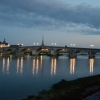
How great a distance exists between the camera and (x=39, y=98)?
1462 cm

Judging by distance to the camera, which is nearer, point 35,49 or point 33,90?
point 33,90

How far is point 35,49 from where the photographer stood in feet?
320

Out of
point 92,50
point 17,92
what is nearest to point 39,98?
point 17,92

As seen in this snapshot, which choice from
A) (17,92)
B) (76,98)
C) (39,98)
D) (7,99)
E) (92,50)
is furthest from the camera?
(92,50)

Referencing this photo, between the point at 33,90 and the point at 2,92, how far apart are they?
2.59m

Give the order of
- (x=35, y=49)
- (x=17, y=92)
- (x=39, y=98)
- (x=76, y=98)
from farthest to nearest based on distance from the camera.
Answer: (x=35, y=49) → (x=17, y=92) → (x=39, y=98) → (x=76, y=98)

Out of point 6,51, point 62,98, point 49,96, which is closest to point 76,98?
point 62,98

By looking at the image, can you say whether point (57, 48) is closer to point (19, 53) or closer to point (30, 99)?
point (19, 53)

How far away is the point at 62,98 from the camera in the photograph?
1373 centimetres

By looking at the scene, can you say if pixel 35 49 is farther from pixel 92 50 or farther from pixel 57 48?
pixel 92 50

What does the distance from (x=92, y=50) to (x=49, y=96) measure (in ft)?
253

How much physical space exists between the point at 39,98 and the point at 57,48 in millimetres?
78804

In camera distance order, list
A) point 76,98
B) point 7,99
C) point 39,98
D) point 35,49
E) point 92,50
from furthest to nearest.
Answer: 1. point 35,49
2. point 92,50
3. point 7,99
4. point 39,98
5. point 76,98

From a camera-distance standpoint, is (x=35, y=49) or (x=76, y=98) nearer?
(x=76, y=98)
